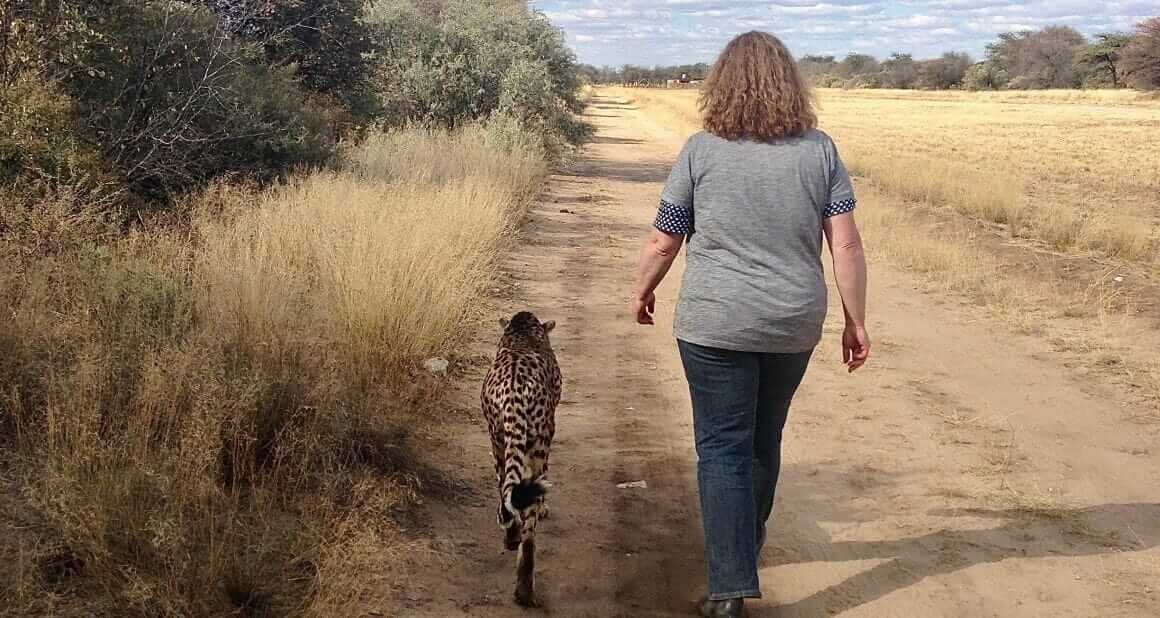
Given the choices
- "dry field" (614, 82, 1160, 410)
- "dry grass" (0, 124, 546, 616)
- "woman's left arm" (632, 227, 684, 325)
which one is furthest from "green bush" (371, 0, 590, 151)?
"woman's left arm" (632, 227, 684, 325)

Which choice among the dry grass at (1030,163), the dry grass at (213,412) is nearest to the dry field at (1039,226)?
the dry grass at (1030,163)

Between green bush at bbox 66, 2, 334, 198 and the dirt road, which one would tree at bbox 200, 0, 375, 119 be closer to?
green bush at bbox 66, 2, 334, 198

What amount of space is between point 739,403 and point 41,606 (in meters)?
2.36

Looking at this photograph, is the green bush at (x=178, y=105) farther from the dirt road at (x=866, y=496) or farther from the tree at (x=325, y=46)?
the tree at (x=325, y=46)

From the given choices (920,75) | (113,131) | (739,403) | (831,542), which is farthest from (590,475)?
(920,75)

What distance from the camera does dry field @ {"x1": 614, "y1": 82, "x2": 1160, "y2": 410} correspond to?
961 centimetres

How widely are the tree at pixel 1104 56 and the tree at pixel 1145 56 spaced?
41.7ft

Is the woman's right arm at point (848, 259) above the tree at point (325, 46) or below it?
below

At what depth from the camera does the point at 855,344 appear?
13.9 ft

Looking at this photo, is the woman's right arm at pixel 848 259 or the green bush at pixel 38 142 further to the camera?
the green bush at pixel 38 142

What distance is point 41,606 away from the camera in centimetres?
334

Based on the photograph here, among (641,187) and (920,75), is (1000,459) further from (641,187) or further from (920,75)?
(920,75)

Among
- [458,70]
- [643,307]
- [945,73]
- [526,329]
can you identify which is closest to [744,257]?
[643,307]

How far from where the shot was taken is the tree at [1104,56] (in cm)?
8619
